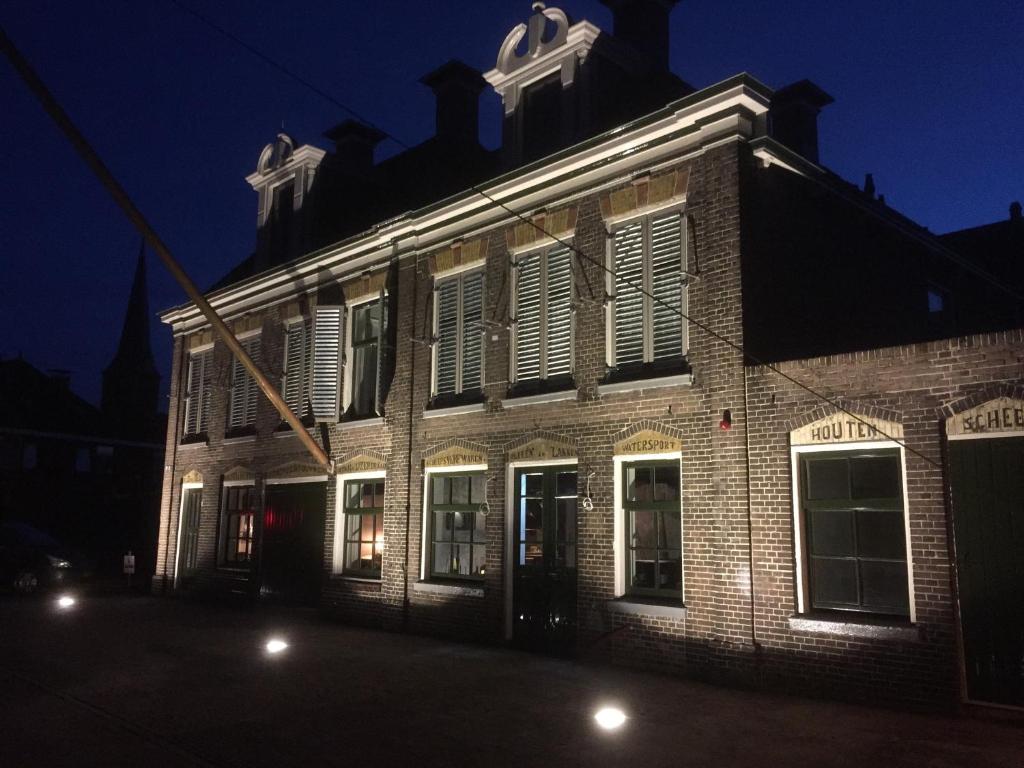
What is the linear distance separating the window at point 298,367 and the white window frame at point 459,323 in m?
3.46

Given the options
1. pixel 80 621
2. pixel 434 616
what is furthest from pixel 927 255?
pixel 80 621

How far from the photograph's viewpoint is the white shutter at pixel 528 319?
12.6 meters

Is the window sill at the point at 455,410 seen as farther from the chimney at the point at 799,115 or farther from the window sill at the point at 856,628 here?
the chimney at the point at 799,115

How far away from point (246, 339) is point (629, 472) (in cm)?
1110

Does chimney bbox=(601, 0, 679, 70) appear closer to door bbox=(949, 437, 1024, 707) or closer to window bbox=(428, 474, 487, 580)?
window bbox=(428, 474, 487, 580)

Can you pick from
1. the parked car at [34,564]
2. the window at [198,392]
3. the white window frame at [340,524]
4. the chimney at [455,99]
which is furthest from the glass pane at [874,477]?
the parked car at [34,564]

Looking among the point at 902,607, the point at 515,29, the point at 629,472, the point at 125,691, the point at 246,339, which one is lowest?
the point at 125,691

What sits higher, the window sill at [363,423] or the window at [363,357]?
the window at [363,357]

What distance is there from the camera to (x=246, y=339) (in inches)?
745

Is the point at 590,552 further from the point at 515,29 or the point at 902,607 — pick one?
the point at 515,29

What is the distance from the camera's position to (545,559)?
12031mm

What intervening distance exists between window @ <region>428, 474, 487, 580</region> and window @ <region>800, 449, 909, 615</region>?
5199mm

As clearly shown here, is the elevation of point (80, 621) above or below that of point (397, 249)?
below

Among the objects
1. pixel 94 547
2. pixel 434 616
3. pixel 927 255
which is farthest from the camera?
pixel 94 547
